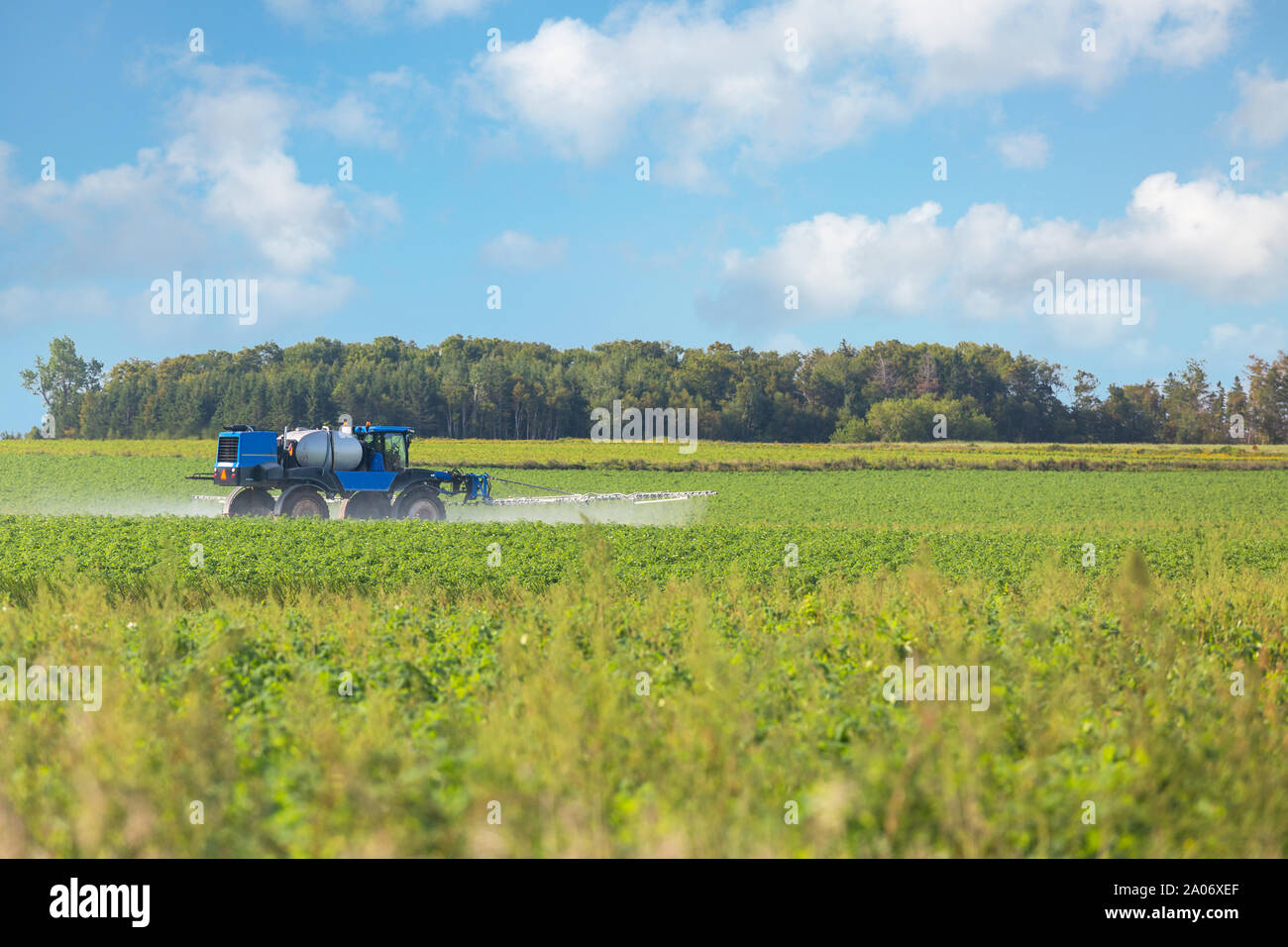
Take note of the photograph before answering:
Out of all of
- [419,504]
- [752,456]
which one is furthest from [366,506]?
[752,456]

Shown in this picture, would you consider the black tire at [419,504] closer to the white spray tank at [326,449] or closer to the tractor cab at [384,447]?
the tractor cab at [384,447]

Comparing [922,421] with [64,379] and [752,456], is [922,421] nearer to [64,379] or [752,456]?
[752,456]

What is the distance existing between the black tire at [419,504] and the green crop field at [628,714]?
7.36 m

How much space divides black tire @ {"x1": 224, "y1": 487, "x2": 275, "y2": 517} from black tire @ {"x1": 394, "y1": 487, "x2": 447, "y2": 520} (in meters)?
3.16

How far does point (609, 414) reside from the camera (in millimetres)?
96250

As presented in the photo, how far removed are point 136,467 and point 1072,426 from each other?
109771 mm

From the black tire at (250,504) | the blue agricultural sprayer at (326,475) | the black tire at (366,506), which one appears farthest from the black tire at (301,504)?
the black tire at (366,506)

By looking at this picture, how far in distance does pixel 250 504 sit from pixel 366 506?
2801mm

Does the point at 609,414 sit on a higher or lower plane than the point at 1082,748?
higher

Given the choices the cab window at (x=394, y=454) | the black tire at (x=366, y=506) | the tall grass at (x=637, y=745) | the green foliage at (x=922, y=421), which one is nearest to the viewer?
the tall grass at (x=637, y=745)

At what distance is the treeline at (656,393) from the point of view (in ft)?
304
